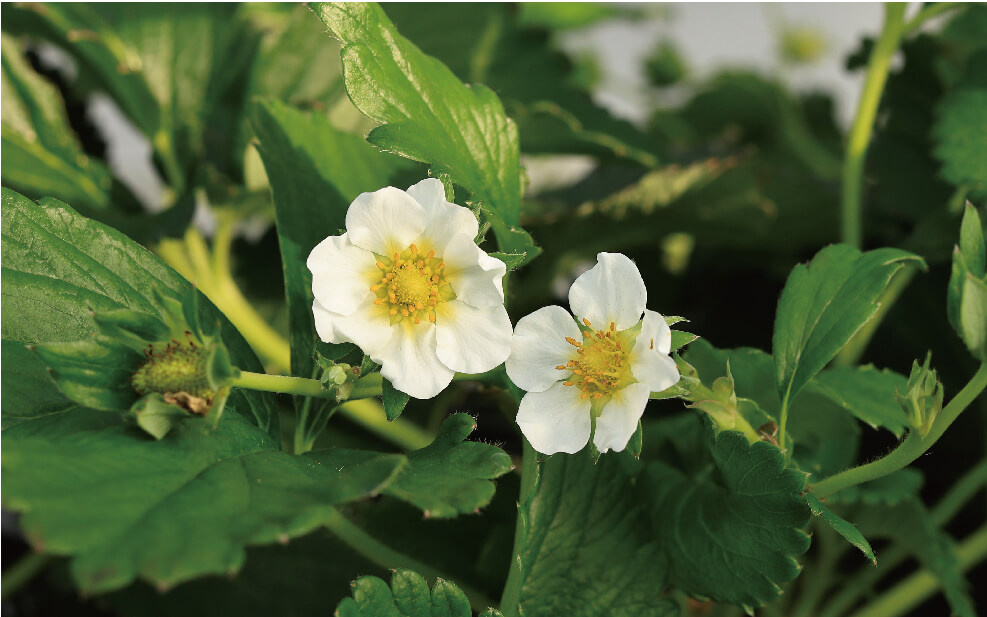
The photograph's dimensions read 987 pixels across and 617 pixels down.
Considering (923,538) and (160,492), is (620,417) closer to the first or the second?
(160,492)

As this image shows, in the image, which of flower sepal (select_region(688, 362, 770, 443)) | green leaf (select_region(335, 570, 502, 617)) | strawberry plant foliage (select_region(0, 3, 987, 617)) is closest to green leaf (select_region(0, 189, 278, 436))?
strawberry plant foliage (select_region(0, 3, 987, 617))

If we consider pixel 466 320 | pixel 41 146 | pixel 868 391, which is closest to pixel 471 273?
pixel 466 320

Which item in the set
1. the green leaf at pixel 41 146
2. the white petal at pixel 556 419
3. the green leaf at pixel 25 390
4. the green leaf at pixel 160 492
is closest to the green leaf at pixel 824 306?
the white petal at pixel 556 419

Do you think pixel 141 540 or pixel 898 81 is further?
pixel 898 81

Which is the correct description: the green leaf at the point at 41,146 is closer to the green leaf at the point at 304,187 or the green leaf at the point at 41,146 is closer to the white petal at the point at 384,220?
the green leaf at the point at 304,187

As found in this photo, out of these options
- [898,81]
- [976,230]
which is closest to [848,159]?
[898,81]

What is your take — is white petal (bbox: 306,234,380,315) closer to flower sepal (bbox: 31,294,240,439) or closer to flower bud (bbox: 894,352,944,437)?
flower sepal (bbox: 31,294,240,439)

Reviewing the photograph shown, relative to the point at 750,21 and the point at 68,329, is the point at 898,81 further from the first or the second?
the point at 68,329
